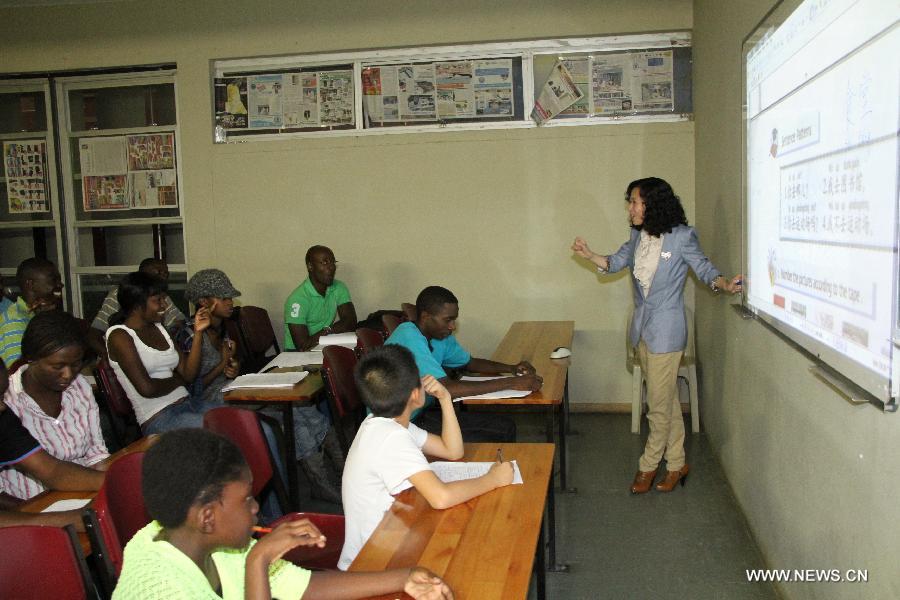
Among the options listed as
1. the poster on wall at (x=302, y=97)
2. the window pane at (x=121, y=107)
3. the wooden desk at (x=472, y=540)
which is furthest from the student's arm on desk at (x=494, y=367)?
the window pane at (x=121, y=107)

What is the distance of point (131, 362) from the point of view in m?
3.53

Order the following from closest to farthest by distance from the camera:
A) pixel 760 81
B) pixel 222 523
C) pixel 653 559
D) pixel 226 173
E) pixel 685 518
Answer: pixel 222 523 < pixel 760 81 < pixel 653 559 < pixel 685 518 < pixel 226 173

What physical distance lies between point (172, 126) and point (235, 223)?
88 cm

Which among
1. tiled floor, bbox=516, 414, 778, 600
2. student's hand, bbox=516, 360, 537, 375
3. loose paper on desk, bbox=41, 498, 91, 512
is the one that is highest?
student's hand, bbox=516, 360, 537, 375

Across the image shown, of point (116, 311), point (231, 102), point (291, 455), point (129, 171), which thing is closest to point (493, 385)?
point (291, 455)

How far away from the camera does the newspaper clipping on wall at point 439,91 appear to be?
18.3 ft

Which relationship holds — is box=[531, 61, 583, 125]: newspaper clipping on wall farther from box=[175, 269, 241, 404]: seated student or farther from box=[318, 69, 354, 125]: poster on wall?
box=[175, 269, 241, 404]: seated student

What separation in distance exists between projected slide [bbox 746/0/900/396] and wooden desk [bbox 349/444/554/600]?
0.90 meters

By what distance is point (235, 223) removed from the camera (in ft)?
19.8

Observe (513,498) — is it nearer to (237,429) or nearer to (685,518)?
(237,429)

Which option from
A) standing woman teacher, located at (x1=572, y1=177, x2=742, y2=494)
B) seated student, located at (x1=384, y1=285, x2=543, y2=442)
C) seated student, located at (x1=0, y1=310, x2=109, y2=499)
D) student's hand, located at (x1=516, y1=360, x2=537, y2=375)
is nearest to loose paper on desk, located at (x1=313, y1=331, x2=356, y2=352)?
seated student, located at (x1=384, y1=285, x2=543, y2=442)

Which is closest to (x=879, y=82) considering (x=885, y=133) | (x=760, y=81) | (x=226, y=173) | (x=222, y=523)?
(x=885, y=133)

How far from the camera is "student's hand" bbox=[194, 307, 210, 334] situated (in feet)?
12.6

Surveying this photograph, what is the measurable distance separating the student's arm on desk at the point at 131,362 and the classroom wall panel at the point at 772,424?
262cm
